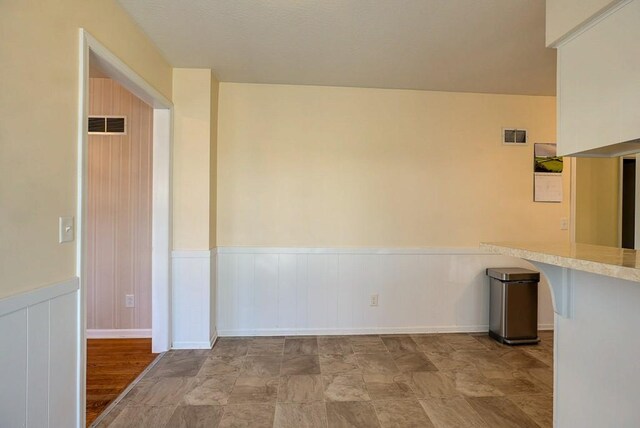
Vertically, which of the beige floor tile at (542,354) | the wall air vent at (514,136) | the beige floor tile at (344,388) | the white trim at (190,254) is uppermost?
the wall air vent at (514,136)

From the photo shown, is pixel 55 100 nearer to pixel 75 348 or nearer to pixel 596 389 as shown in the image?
pixel 75 348

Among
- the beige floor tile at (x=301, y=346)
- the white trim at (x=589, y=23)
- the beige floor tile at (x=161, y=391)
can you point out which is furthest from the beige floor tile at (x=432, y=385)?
the white trim at (x=589, y=23)

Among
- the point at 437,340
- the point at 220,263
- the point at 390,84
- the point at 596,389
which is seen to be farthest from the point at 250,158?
the point at 596,389

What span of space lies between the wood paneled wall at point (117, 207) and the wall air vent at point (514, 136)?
12.1 ft

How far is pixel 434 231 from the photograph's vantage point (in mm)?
3234

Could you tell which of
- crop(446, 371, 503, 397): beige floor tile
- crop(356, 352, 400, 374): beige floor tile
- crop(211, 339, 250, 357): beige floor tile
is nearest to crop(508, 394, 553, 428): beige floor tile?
crop(446, 371, 503, 397): beige floor tile

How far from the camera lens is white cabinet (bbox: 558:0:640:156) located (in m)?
1.20

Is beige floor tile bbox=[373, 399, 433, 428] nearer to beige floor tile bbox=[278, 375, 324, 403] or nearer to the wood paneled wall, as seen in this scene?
beige floor tile bbox=[278, 375, 324, 403]

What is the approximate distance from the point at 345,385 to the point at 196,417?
1.01 metres

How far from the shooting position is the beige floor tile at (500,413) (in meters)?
1.84

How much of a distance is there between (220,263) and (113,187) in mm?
1321

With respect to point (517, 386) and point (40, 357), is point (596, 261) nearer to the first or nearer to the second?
point (517, 386)

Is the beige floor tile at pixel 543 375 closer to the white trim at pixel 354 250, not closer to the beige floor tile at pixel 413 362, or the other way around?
the beige floor tile at pixel 413 362

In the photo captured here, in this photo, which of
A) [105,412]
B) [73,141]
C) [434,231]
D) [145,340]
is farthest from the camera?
[434,231]
